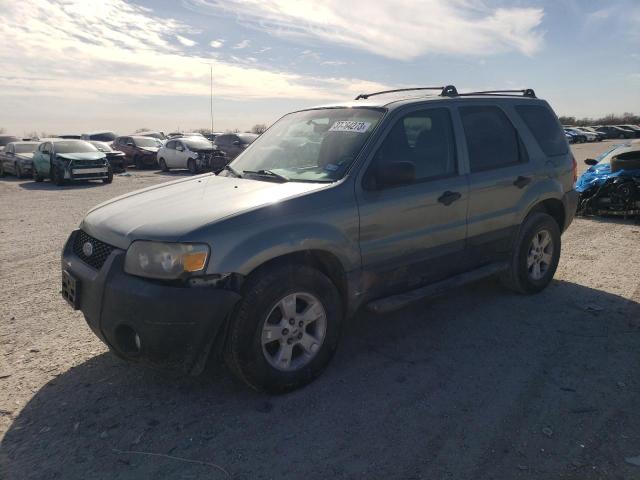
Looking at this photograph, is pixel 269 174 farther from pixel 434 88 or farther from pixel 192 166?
pixel 192 166

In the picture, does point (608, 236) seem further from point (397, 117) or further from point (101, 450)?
point (101, 450)

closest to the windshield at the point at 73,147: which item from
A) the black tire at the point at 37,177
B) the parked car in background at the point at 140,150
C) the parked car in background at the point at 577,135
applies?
the black tire at the point at 37,177

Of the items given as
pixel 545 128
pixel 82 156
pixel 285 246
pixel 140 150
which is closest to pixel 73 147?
pixel 82 156

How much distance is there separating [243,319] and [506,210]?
2825mm

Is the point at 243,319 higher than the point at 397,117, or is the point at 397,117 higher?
the point at 397,117

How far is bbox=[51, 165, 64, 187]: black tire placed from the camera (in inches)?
661

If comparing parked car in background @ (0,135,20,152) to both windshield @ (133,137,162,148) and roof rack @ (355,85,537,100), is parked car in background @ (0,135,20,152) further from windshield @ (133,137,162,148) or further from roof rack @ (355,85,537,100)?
roof rack @ (355,85,537,100)

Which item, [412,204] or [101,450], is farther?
[412,204]

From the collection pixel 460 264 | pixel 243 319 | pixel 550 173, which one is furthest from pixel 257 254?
pixel 550 173

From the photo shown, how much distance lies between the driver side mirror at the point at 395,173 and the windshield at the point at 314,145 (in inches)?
10.5

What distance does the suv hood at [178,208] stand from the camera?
3057 millimetres

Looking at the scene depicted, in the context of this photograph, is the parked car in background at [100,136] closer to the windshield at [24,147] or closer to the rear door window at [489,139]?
the windshield at [24,147]

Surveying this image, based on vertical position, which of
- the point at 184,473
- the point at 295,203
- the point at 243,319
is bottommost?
the point at 184,473

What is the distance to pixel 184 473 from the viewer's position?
2611 millimetres
